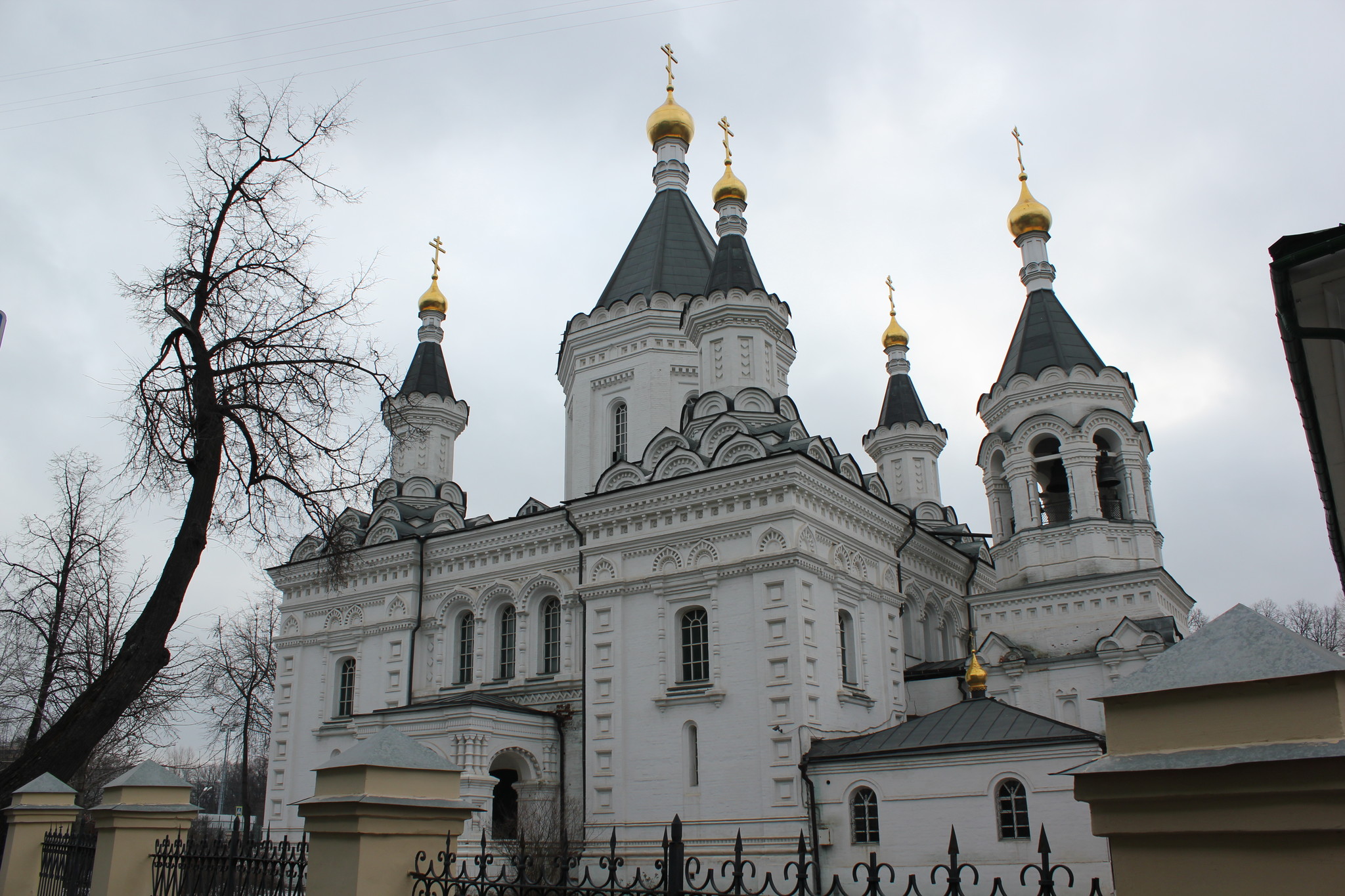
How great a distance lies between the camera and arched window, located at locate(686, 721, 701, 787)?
15.4 metres

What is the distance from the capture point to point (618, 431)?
22.0 m

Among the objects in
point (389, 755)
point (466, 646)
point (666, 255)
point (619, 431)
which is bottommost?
point (389, 755)

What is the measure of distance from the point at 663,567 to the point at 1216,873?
13.9 m

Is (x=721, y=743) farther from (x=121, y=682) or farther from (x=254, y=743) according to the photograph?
(x=254, y=743)

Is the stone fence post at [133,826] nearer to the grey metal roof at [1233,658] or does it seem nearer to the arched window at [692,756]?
the grey metal roof at [1233,658]

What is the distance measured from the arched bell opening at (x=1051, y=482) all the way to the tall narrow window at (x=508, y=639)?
33.3 feet

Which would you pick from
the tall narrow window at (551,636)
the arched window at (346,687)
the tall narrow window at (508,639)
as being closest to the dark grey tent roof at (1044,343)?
the tall narrow window at (551,636)

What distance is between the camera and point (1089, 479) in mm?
17922

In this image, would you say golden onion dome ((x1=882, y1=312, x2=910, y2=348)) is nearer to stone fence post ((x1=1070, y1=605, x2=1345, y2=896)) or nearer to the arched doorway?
the arched doorway

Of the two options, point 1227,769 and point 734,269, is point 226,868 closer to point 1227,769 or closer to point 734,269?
point 1227,769

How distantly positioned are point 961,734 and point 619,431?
10481mm

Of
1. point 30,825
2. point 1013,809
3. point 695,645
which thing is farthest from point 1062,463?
point 30,825

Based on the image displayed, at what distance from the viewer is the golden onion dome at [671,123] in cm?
2445

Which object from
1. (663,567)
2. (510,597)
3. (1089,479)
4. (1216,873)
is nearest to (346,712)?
(510,597)
